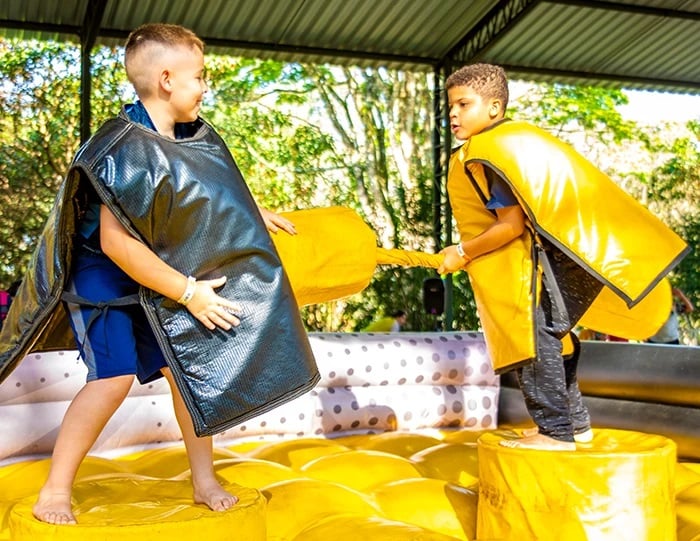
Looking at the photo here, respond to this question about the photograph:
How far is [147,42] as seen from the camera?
1791mm

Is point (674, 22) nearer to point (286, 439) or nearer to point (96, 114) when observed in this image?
point (96, 114)

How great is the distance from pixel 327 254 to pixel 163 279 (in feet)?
2.15

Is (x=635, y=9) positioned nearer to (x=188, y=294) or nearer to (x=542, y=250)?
(x=542, y=250)

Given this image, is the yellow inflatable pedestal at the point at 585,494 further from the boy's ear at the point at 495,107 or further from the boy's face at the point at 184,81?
the boy's face at the point at 184,81

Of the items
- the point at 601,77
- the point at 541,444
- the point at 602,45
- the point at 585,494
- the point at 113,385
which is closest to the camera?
the point at 113,385

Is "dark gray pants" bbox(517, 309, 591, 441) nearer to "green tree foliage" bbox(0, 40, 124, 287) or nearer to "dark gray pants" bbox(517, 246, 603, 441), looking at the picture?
"dark gray pants" bbox(517, 246, 603, 441)

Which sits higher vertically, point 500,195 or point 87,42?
point 87,42

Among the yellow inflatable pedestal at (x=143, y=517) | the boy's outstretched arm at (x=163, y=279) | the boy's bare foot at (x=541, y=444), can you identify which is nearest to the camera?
the yellow inflatable pedestal at (x=143, y=517)

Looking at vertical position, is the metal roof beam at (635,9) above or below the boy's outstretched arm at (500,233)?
above

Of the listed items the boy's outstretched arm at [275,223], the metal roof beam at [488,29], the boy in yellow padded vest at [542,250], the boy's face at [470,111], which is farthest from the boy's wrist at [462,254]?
the metal roof beam at [488,29]

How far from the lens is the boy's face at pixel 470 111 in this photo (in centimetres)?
226

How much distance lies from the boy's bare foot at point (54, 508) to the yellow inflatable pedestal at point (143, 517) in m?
0.02

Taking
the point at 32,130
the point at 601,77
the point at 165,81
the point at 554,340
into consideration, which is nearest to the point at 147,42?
the point at 165,81

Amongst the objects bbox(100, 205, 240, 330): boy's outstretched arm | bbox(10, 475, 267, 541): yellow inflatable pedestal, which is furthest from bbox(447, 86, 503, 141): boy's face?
bbox(10, 475, 267, 541): yellow inflatable pedestal
